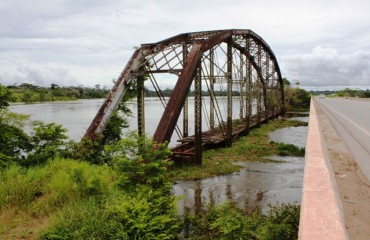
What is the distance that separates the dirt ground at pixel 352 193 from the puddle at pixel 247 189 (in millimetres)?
2414

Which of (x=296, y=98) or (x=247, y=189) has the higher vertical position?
(x=296, y=98)

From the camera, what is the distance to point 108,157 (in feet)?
37.5

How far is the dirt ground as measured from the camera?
3.49 meters

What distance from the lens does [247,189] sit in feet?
33.6

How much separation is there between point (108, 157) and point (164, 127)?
2.20m

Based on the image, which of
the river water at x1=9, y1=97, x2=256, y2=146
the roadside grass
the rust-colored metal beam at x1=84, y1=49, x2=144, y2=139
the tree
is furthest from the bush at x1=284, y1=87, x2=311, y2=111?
the tree

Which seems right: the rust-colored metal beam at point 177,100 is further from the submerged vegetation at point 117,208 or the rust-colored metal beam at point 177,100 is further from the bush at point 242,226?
the bush at point 242,226

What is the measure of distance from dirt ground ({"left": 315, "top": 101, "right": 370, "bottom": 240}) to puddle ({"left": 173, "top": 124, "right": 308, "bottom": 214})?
2.41 meters

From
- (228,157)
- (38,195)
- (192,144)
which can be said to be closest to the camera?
(38,195)

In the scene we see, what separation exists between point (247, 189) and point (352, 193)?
5.75 m

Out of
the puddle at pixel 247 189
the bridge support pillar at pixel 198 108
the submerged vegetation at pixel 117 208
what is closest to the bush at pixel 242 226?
the submerged vegetation at pixel 117 208

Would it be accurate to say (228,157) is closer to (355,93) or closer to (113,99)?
(113,99)

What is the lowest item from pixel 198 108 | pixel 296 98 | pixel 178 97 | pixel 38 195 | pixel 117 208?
pixel 38 195

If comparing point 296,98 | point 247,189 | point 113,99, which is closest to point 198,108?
point 113,99
